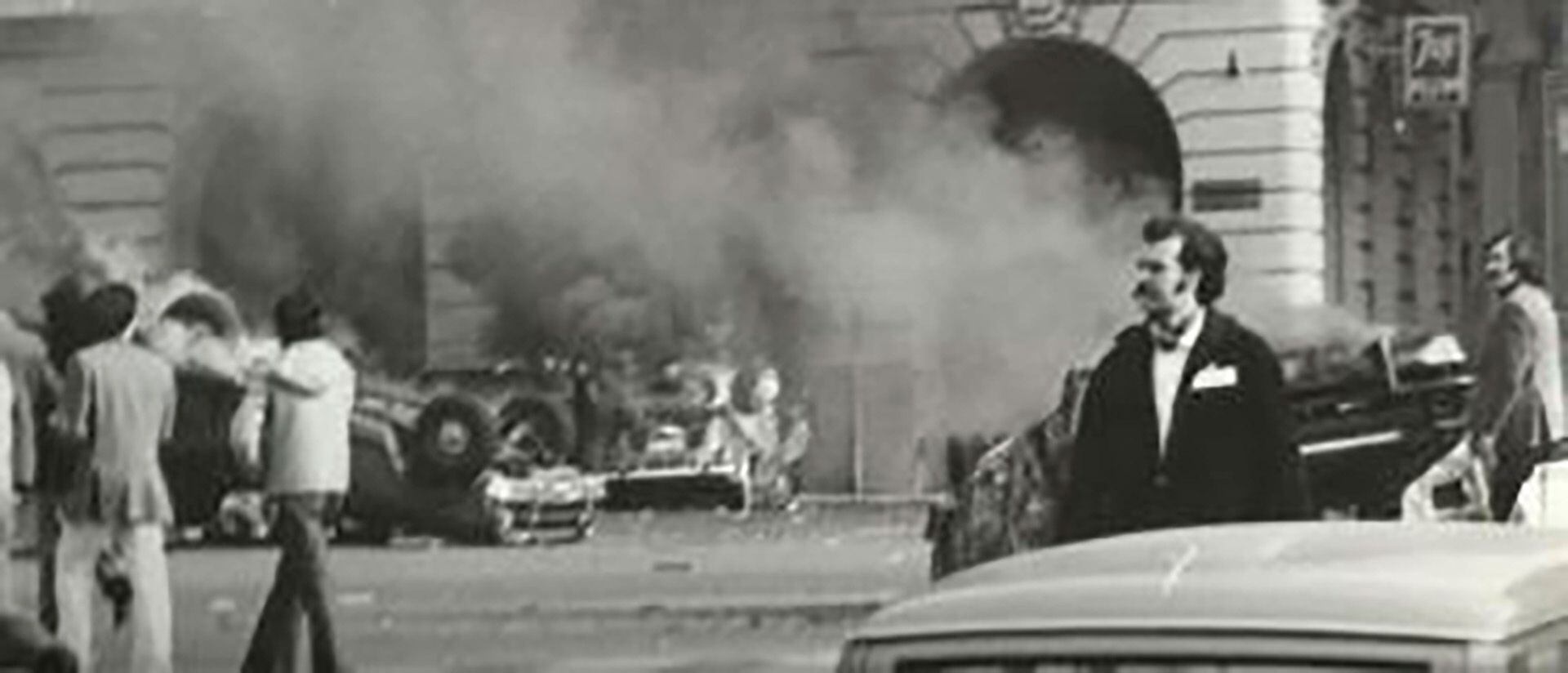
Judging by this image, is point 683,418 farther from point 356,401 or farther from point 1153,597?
point 1153,597

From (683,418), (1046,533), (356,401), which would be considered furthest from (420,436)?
(1046,533)

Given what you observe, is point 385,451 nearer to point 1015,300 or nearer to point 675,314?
point 675,314

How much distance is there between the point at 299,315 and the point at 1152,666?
415cm

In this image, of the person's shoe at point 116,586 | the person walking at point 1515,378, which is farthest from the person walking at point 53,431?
the person walking at point 1515,378

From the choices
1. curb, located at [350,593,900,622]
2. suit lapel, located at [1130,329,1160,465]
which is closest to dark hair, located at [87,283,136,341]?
curb, located at [350,593,900,622]

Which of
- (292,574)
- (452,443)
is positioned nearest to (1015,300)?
(452,443)

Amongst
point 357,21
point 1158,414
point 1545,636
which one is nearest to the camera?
point 1545,636

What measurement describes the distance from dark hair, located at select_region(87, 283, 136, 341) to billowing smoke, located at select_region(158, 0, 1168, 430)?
0.22 meters

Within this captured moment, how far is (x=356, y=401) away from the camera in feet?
25.0

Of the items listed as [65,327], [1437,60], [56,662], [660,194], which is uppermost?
[1437,60]

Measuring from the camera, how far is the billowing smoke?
767 centimetres

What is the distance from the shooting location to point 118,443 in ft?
24.6

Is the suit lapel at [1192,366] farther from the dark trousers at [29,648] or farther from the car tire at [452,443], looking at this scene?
the dark trousers at [29,648]

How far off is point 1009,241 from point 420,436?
1.58 m
